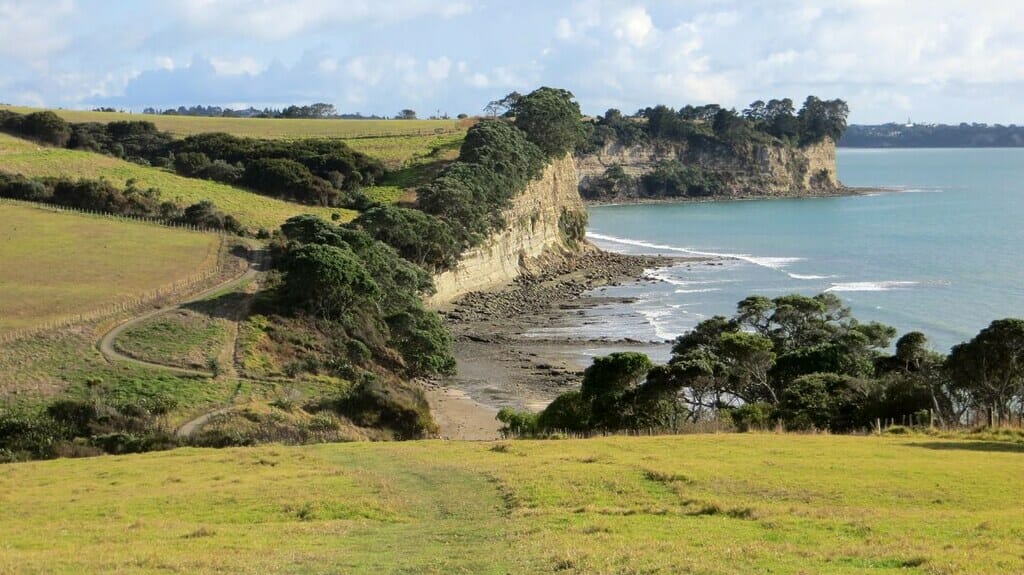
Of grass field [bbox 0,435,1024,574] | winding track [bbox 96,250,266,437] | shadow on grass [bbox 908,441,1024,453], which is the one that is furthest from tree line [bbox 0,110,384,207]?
shadow on grass [bbox 908,441,1024,453]

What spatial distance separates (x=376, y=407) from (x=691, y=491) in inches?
913

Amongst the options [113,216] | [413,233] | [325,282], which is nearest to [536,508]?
[325,282]

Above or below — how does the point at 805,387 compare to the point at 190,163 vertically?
below

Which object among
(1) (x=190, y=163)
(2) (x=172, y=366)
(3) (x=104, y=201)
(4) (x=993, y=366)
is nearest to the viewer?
(4) (x=993, y=366)

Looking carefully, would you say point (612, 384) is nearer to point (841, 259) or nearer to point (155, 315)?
point (155, 315)

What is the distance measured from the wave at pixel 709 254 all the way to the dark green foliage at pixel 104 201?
56799mm

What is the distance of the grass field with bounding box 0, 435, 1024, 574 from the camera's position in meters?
17.2

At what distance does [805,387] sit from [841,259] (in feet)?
265

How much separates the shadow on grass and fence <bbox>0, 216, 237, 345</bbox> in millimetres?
37182

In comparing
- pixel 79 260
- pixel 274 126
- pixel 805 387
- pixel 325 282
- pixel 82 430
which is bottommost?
pixel 82 430

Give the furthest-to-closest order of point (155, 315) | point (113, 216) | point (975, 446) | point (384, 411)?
point (113, 216)
point (155, 315)
point (384, 411)
point (975, 446)

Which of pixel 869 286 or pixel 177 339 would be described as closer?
pixel 177 339

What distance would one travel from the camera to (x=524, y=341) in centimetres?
7438

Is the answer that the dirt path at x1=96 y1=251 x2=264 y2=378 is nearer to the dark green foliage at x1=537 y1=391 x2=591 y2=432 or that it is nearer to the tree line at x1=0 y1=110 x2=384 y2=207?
the dark green foliage at x1=537 y1=391 x2=591 y2=432
